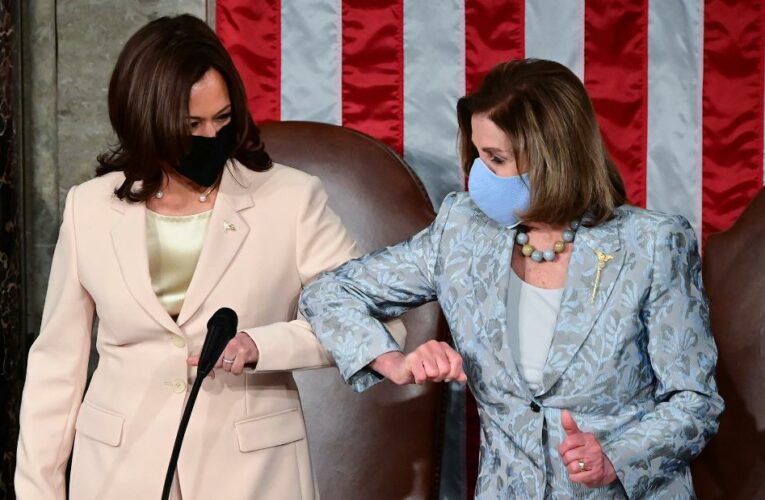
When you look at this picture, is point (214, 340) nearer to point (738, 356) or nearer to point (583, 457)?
point (583, 457)

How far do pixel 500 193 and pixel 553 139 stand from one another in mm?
127

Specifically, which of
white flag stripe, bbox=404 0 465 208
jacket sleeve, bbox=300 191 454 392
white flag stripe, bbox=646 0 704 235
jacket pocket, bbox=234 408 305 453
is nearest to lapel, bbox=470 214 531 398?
jacket sleeve, bbox=300 191 454 392

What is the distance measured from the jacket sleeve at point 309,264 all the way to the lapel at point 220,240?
0.10m

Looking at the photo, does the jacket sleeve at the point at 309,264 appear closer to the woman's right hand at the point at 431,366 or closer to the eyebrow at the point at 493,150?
the woman's right hand at the point at 431,366

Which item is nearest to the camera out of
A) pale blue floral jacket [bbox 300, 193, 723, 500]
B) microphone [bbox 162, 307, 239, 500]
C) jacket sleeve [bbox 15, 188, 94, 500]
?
microphone [bbox 162, 307, 239, 500]

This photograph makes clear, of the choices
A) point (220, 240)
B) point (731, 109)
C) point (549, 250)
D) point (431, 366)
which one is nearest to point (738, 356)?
→ point (731, 109)

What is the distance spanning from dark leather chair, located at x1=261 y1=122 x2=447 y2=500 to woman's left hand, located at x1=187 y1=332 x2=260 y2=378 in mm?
982

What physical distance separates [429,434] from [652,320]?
0.99m

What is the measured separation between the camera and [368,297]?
2098 mm

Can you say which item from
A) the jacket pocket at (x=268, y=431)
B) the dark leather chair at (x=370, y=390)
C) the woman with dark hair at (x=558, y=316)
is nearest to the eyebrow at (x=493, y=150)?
the woman with dark hair at (x=558, y=316)

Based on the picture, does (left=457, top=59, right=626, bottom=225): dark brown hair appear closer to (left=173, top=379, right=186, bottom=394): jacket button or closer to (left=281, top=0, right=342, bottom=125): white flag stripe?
(left=173, top=379, right=186, bottom=394): jacket button

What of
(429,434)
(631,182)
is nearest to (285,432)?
(429,434)

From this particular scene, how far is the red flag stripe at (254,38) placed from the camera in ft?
10.2

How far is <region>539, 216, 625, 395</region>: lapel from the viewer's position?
6.20 feet
